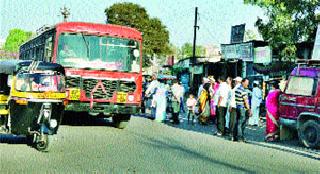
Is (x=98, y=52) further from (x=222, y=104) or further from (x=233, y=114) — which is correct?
(x=233, y=114)

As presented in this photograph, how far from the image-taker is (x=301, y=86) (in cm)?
1315

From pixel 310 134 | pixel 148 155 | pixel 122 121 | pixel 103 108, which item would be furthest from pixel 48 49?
pixel 310 134

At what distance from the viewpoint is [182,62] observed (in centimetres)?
4944

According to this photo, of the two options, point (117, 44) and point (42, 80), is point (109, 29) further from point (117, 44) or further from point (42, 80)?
point (42, 80)

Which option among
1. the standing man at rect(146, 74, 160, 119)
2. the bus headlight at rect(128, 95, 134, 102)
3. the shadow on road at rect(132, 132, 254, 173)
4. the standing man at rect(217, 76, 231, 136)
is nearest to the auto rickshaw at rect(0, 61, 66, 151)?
the shadow on road at rect(132, 132, 254, 173)

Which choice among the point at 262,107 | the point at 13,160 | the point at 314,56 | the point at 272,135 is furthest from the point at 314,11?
the point at 13,160

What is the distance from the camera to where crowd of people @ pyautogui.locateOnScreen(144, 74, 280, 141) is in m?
13.5

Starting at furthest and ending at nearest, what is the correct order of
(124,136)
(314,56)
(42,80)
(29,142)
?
(314,56) → (124,136) → (29,142) → (42,80)

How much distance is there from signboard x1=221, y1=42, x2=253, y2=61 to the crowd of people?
8.39 metres

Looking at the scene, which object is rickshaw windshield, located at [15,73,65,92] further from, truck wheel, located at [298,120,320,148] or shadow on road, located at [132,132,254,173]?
truck wheel, located at [298,120,320,148]

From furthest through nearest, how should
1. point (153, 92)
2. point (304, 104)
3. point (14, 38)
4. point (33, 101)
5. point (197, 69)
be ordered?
point (14, 38) < point (197, 69) < point (153, 92) < point (304, 104) < point (33, 101)

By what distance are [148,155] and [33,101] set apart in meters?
2.34

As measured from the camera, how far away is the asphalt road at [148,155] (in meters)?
8.72

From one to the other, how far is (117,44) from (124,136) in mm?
2981
